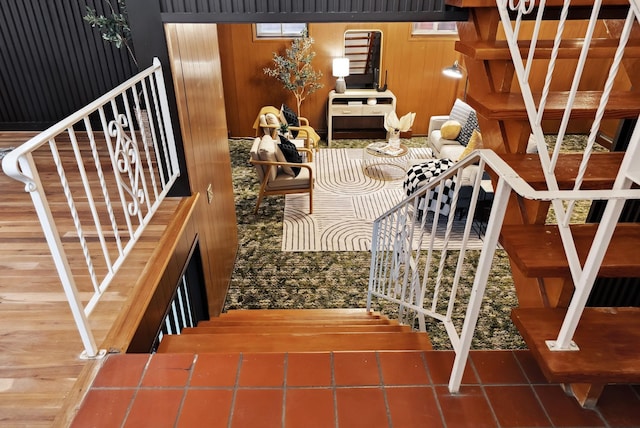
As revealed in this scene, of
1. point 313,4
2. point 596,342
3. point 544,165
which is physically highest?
point 313,4

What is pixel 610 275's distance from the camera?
1578 mm

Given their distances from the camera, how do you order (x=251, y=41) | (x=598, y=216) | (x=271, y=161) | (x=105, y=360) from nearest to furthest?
(x=105, y=360) → (x=598, y=216) → (x=271, y=161) → (x=251, y=41)

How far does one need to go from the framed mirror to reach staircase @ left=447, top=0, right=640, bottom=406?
18.8ft

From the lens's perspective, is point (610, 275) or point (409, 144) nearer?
point (610, 275)

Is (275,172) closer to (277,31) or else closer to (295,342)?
(277,31)

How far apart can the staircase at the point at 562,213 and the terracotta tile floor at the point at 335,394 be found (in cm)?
16

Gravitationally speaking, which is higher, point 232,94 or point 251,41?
point 251,41

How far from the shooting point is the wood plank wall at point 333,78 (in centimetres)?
752

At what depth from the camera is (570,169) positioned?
1.84m

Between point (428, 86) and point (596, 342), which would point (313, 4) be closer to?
point (596, 342)

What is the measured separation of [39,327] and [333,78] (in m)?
6.71

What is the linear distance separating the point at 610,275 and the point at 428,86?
22.5 ft

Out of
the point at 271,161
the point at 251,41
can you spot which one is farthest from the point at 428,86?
the point at 271,161

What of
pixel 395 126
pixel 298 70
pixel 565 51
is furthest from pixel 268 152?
pixel 565 51
